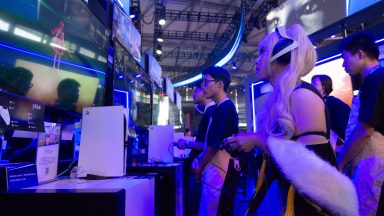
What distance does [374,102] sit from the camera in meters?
1.46

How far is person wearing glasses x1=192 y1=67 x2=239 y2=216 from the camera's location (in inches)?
79.3

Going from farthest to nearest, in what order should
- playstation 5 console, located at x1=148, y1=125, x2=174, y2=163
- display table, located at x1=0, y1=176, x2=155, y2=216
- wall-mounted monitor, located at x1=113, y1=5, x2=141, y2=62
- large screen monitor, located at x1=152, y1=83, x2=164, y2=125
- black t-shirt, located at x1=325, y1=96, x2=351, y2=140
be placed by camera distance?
large screen monitor, located at x1=152, y1=83, x2=164, y2=125
playstation 5 console, located at x1=148, y1=125, x2=174, y2=163
wall-mounted monitor, located at x1=113, y1=5, x2=141, y2=62
black t-shirt, located at x1=325, y1=96, x2=351, y2=140
display table, located at x1=0, y1=176, x2=155, y2=216

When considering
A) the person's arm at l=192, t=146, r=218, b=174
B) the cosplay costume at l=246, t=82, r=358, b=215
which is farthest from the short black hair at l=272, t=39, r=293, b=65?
the person's arm at l=192, t=146, r=218, b=174

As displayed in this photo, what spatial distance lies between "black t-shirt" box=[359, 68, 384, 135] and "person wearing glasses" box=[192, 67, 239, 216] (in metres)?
0.88

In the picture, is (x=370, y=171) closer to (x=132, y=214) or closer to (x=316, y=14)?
(x=132, y=214)

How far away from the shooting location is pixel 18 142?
1.37 m

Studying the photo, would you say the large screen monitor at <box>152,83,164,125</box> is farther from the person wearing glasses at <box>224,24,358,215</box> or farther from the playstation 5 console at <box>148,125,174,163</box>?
the person wearing glasses at <box>224,24,358,215</box>

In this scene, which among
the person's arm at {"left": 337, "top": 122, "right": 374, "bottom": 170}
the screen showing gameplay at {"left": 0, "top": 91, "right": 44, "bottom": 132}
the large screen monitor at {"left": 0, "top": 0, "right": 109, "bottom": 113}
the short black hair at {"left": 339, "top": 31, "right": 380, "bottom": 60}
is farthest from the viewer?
the short black hair at {"left": 339, "top": 31, "right": 380, "bottom": 60}

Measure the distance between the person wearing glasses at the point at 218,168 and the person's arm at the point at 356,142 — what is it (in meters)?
0.77

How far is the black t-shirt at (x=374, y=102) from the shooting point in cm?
146

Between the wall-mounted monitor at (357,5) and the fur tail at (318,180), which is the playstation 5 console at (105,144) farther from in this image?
the wall-mounted monitor at (357,5)

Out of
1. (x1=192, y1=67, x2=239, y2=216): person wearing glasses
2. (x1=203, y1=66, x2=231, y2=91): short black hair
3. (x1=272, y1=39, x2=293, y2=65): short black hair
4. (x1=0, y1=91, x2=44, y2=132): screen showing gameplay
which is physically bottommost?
(x1=192, y1=67, x2=239, y2=216): person wearing glasses

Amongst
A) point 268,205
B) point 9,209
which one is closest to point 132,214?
point 9,209

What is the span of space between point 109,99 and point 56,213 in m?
1.29
